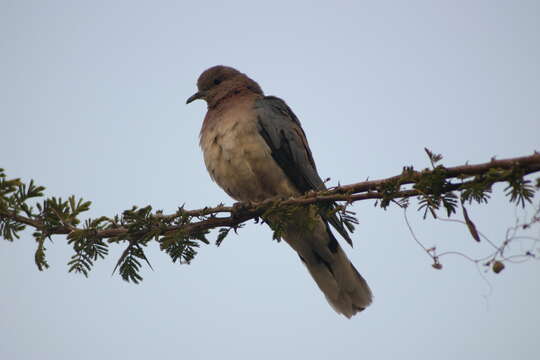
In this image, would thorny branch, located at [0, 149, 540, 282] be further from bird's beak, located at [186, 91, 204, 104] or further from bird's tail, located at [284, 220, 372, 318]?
bird's beak, located at [186, 91, 204, 104]

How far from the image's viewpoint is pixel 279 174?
15.3 feet

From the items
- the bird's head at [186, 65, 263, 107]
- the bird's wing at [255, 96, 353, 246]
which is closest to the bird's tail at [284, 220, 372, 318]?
the bird's wing at [255, 96, 353, 246]

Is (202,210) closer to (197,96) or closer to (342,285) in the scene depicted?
(342,285)

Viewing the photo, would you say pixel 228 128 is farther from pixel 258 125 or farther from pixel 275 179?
pixel 275 179

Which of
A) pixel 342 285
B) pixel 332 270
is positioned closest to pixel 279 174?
pixel 332 270

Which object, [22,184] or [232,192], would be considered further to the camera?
[232,192]

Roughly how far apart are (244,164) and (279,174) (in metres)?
0.32

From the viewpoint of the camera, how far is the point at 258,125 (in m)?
4.88

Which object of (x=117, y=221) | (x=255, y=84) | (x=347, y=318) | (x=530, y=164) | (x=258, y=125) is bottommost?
(x=530, y=164)

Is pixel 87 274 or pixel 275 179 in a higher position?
pixel 275 179

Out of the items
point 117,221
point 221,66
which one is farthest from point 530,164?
point 221,66

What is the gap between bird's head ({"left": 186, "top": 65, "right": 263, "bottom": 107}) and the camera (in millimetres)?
6070

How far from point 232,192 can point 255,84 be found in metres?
1.86

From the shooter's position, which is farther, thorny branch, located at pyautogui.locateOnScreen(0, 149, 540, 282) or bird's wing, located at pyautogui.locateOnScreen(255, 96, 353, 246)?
bird's wing, located at pyautogui.locateOnScreen(255, 96, 353, 246)
